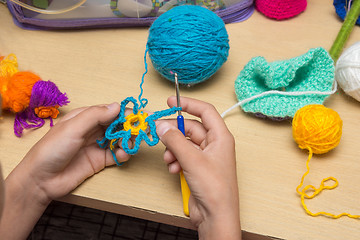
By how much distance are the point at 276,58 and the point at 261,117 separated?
0.19m

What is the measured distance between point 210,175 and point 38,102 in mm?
403

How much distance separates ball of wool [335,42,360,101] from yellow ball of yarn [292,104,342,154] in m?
0.12

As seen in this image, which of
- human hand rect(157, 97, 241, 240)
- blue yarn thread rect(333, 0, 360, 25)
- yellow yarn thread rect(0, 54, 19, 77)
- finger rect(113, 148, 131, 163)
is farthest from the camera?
blue yarn thread rect(333, 0, 360, 25)

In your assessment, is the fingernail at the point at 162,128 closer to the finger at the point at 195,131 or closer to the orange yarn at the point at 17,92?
the finger at the point at 195,131

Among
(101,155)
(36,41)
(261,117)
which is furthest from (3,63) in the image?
(261,117)

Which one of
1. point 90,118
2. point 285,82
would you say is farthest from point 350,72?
point 90,118

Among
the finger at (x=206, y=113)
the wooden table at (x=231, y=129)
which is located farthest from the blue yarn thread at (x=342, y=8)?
the finger at (x=206, y=113)

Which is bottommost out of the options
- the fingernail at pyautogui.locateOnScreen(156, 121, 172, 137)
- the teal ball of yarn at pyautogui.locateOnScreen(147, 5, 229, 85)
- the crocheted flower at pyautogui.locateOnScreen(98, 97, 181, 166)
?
the crocheted flower at pyautogui.locateOnScreen(98, 97, 181, 166)

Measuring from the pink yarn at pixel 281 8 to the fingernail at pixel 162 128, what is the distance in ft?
1.77

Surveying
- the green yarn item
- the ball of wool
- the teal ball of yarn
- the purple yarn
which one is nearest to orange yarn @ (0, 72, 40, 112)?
the purple yarn

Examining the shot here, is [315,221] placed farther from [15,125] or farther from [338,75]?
[15,125]

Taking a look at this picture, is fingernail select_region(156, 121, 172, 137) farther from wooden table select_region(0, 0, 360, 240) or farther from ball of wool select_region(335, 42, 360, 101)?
ball of wool select_region(335, 42, 360, 101)

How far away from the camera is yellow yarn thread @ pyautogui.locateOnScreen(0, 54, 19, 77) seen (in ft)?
2.81

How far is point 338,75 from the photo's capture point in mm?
836
